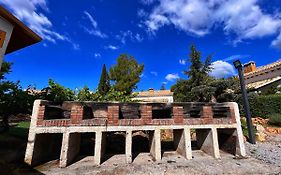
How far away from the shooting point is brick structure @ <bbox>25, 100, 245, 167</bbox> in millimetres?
6169

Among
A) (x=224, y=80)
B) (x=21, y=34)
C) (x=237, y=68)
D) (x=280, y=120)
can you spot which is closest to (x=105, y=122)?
(x=21, y=34)

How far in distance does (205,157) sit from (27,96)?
8785mm

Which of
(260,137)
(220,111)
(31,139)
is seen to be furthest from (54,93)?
(260,137)

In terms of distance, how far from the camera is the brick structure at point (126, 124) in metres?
6.17

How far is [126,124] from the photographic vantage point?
6723 millimetres

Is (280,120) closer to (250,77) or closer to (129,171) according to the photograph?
(129,171)

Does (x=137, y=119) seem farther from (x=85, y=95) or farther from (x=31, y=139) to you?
(x=85, y=95)

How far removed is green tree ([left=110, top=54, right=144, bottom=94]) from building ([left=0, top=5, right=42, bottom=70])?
67.6 ft

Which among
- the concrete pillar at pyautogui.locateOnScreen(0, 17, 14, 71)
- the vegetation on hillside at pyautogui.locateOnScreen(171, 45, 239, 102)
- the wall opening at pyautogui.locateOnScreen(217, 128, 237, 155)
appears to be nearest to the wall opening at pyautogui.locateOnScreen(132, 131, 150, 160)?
the wall opening at pyautogui.locateOnScreen(217, 128, 237, 155)

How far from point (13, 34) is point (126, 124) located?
4.61 metres

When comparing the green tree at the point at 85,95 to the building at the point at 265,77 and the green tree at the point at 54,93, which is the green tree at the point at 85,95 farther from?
the building at the point at 265,77

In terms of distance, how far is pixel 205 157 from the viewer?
23.5ft

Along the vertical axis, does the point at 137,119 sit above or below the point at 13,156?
above

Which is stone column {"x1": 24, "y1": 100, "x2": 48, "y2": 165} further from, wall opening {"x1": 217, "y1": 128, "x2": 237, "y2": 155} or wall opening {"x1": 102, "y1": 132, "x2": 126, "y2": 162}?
wall opening {"x1": 217, "y1": 128, "x2": 237, "y2": 155}
